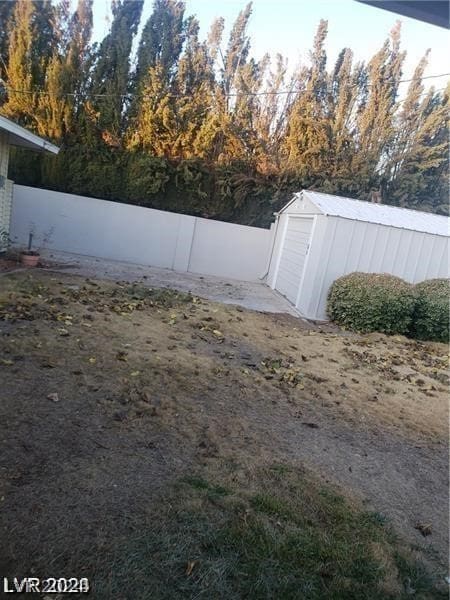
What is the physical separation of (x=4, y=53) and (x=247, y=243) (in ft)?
34.4

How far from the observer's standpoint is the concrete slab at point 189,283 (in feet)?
33.7

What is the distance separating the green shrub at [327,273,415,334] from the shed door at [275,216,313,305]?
1.61 m

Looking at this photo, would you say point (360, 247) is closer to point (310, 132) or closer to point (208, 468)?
point (208, 468)

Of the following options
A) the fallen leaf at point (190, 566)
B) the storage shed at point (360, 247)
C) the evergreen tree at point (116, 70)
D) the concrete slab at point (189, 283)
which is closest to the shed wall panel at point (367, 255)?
the storage shed at point (360, 247)

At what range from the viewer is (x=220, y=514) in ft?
8.16

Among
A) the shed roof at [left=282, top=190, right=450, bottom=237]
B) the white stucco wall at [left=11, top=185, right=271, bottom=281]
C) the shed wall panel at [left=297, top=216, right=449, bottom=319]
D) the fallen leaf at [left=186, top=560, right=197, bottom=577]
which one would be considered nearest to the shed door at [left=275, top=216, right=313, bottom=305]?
the shed roof at [left=282, top=190, right=450, bottom=237]

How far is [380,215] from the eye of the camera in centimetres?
1018

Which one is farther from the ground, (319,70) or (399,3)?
(319,70)

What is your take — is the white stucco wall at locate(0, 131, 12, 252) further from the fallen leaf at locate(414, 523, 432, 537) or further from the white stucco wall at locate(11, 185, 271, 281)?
the fallen leaf at locate(414, 523, 432, 537)

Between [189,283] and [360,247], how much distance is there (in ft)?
14.8

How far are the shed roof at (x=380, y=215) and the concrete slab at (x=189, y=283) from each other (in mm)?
2382

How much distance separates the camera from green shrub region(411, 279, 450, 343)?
8.97 meters

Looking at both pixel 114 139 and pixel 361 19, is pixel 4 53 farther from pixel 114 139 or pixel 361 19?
pixel 361 19

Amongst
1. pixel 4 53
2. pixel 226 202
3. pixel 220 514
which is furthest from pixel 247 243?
pixel 220 514
